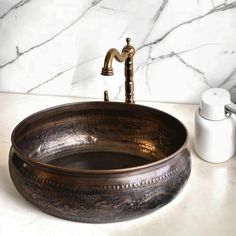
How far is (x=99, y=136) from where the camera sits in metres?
1.22

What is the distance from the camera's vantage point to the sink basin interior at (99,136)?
1.13m

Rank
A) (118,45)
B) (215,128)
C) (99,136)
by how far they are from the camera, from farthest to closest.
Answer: (118,45) → (99,136) → (215,128)

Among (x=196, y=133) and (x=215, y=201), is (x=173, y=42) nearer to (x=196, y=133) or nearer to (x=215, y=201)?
(x=196, y=133)

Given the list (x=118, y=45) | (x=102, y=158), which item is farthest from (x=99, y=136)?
(x=118, y=45)

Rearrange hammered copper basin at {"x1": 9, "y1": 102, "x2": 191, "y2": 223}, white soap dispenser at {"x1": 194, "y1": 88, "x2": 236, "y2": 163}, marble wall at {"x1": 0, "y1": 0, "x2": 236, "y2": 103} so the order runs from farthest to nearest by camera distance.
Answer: marble wall at {"x1": 0, "y1": 0, "x2": 236, "y2": 103}, white soap dispenser at {"x1": 194, "y1": 88, "x2": 236, "y2": 163}, hammered copper basin at {"x1": 9, "y1": 102, "x2": 191, "y2": 223}

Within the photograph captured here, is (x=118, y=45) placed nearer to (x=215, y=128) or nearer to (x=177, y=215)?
(x=215, y=128)

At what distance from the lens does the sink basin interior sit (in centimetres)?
113

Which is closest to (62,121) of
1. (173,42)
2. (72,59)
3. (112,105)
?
(112,105)

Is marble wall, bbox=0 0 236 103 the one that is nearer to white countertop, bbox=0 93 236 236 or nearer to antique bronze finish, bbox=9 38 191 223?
antique bronze finish, bbox=9 38 191 223

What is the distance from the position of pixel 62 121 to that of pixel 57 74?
0.89ft

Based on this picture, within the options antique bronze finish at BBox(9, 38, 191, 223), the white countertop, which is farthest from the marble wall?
the white countertop

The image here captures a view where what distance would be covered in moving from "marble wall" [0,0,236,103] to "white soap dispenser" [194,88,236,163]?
209mm

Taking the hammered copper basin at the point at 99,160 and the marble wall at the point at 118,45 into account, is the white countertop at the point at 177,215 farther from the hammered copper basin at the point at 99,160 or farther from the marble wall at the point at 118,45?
the marble wall at the point at 118,45

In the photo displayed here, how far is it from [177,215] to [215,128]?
0.24 m
